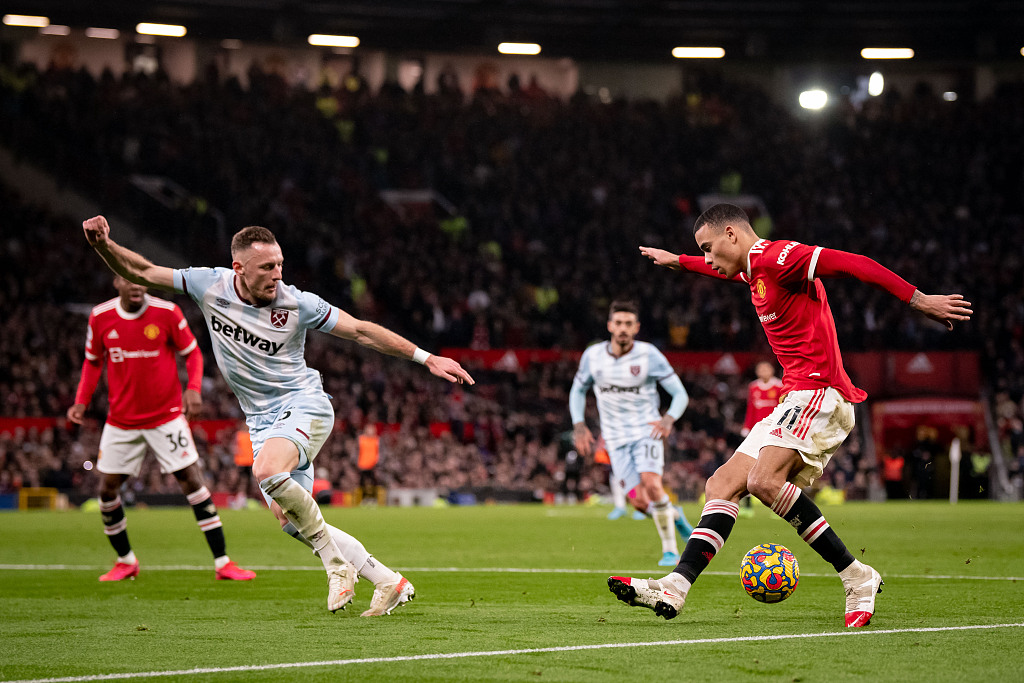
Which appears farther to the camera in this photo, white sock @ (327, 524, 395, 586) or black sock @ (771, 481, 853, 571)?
white sock @ (327, 524, 395, 586)

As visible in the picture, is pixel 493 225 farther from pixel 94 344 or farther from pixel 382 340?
pixel 382 340

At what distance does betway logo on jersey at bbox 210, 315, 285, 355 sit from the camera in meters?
7.80

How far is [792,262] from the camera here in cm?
665

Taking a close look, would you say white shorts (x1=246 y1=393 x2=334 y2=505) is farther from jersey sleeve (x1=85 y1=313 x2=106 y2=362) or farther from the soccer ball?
jersey sleeve (x1=85 y1=313 x2=106 y2=362)

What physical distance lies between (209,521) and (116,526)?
82 cm

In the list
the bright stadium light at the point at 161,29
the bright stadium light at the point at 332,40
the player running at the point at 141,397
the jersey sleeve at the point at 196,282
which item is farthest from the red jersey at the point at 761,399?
the bright stadium light at the point at 161,29

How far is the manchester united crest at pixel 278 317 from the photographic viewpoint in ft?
25.5

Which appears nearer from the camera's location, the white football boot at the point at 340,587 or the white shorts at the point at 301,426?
the white football boot at the point at 340,587

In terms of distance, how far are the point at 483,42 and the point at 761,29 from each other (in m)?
9.43

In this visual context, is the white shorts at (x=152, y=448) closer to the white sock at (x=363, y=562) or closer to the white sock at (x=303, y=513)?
the white sock at (x=303, y=513)

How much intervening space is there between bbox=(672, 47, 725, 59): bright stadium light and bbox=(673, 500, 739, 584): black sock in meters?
38.1

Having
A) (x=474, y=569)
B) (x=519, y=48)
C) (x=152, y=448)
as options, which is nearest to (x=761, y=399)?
(x=474, y=569)

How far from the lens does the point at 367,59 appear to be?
147 feet

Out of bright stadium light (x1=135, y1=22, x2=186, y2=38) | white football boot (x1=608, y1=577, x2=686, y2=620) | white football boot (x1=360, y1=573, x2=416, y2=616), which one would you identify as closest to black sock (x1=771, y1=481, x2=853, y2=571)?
white football boot (x1=608, y1=577, x2=686, y2=620)
